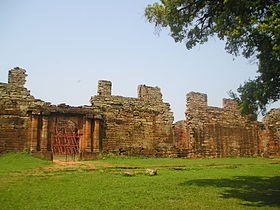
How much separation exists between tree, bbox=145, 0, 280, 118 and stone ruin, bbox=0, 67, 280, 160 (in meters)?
9.81

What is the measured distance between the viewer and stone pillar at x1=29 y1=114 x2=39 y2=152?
626 inches

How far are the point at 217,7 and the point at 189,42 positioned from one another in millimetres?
1707

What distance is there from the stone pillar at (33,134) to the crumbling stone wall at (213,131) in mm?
10347

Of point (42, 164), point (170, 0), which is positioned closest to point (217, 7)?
point (170, 0)

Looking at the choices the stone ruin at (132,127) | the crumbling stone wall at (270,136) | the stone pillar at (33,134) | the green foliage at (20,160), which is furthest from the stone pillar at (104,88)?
the crumbling stone wall at (270,136)

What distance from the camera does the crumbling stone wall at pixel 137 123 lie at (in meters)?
18.8

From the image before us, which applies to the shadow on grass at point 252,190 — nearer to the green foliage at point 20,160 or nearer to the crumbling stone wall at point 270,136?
the green foliage at point 20,160

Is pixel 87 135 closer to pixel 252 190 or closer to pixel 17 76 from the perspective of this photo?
pixel 17 76

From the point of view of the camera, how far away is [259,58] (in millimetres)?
7973

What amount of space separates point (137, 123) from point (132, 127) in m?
0.49

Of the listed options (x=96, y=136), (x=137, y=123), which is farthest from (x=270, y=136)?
(x=96, y=136)

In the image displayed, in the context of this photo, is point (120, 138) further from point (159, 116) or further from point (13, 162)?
point (13, 162)

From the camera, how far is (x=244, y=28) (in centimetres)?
775

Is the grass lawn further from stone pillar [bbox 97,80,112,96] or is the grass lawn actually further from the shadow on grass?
stone pillar [bbox 97,80,112,96]
